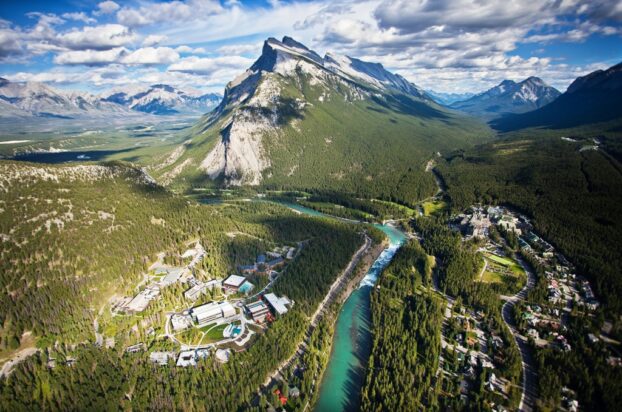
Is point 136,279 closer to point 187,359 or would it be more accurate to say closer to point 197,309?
point 197,309

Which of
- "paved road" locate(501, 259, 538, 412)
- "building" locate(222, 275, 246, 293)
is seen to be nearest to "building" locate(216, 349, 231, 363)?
"building" locate(222, 275, 246, 293)

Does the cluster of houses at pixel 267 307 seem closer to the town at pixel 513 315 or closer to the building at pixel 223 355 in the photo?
the building at pixel 223 355

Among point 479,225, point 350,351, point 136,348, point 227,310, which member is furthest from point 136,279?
point 479,225

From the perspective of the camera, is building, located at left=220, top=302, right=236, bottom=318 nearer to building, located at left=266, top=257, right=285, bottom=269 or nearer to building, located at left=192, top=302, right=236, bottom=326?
building, located at left=192, top=302, right=236, bottom=326

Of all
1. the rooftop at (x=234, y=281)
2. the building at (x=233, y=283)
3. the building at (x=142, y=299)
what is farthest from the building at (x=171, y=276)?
the rooftop at (x=234, y=281)

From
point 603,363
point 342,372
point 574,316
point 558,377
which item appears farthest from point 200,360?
point 574,316
